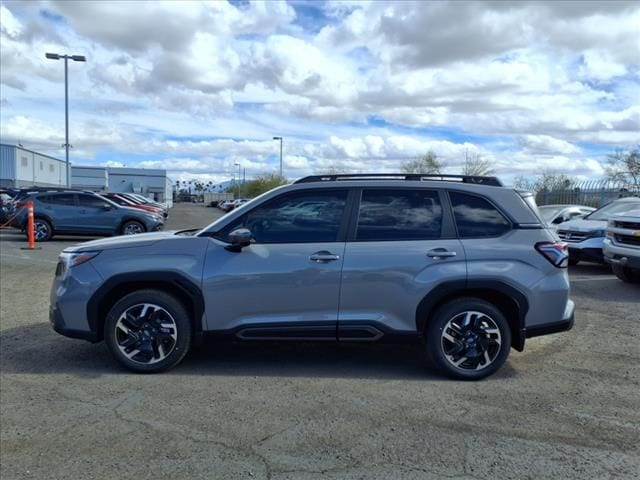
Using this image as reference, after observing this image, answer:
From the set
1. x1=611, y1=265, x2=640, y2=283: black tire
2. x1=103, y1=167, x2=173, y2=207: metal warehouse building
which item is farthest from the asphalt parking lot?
x1=103, y1=167, x2=173, y2=207: metal warehouse building

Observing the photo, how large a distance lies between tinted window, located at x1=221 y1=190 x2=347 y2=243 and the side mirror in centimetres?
11

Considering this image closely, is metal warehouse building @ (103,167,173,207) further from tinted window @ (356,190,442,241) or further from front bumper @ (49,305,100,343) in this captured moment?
tinted window @ (356,190,442,241)

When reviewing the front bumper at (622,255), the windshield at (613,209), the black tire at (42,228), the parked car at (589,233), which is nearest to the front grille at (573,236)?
the parked car at (589,233)

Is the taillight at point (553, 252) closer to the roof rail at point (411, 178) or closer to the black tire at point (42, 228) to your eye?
the roof rail at point (411, 178)

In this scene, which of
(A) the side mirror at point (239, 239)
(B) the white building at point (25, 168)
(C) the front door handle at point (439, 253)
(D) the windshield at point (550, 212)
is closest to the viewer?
(A) the side mirror at point (239, 239)

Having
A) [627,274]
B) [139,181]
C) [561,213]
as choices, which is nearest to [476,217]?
[627,274]

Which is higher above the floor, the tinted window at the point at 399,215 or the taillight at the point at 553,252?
the tinted window at the point at 399,215

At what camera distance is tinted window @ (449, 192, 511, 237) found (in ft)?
16.9

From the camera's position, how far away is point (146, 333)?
5.10m

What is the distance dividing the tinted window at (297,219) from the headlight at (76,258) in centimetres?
123

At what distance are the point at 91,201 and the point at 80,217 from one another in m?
0.61

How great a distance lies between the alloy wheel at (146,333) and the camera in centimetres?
507

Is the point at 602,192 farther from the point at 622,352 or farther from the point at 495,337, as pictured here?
the point at 495,337

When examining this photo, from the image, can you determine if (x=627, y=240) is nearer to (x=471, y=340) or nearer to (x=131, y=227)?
(x=471, y=340)
